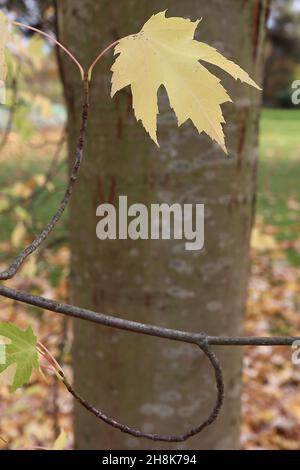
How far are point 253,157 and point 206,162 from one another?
152 millimetres

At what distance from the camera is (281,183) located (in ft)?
27.1

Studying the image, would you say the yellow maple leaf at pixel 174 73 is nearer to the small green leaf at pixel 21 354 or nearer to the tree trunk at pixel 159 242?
the small green leaf at pixel 21 354

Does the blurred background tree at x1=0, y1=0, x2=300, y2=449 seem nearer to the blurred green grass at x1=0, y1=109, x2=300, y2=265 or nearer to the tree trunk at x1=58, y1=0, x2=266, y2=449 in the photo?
the tree trunk at x1=58, y1=0, x2=266, y2=449

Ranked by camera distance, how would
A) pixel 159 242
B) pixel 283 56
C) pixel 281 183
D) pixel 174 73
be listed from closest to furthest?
pixel 174 73 → pixel 159 242 → pixel 281 183 → pixel 283 56

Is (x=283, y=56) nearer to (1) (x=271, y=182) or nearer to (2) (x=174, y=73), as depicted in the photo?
(1) (x=271, y=182)

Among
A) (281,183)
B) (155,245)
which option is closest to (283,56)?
(281,183)

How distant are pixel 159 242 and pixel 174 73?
0.57m

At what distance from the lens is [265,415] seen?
2.56 m

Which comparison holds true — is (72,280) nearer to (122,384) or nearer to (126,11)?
(122,384)

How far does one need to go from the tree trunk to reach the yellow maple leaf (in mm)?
438

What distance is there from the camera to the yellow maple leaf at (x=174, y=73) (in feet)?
1.55

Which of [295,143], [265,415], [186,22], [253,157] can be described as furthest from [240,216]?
[295,143]

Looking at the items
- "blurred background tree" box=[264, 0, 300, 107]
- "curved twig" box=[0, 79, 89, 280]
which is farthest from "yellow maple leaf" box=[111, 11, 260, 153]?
"blurred background tree" box=[264, 0, 300, 107]

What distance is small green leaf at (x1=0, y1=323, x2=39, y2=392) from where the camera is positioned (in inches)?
20.9
